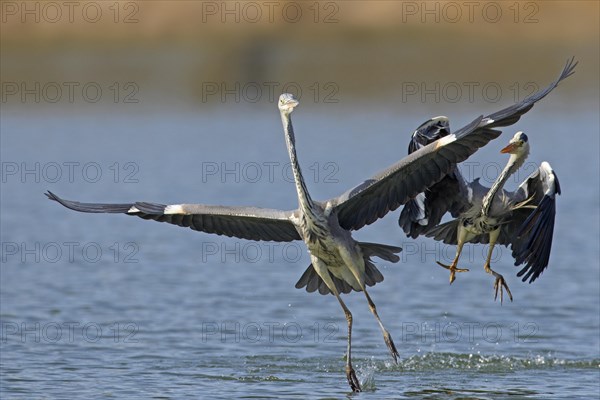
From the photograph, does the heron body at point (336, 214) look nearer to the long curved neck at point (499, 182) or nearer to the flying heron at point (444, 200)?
the flying heron at point (444, 200)

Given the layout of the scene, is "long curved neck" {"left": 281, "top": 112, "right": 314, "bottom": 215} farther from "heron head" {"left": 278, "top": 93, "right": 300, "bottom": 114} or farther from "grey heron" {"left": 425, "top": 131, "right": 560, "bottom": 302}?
"grey heron" {"left": 425, "top": 131, "right": 560, "bottom": 302}

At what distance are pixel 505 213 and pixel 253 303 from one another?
5112 mm

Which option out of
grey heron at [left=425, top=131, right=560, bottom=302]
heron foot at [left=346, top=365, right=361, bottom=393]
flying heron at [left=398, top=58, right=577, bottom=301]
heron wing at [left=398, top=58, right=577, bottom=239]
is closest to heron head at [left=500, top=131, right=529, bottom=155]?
grey heron at [left=425, top=131, right=560, bottom=302]

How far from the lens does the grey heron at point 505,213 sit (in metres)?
10.8

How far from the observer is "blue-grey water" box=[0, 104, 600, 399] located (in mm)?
12266

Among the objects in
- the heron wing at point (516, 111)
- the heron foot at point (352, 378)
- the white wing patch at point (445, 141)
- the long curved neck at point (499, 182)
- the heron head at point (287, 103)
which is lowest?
the heron foot at point (352, 378)

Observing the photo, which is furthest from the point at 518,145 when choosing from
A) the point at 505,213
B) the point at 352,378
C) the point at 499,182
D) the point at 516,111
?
the point at 352,378

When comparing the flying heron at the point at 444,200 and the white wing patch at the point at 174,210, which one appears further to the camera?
the flying heron at the point at 444,200

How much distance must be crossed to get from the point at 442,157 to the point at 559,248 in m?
8.35

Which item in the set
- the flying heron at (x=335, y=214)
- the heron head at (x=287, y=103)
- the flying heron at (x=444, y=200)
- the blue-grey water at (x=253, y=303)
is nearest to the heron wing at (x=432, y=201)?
the flying heron at (x=444, y=200)

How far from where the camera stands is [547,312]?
14859 mm

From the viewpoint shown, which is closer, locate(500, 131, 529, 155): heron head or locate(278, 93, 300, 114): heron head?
locate(278, 93, 300, 114): heron head

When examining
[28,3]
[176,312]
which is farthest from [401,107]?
[176,312]

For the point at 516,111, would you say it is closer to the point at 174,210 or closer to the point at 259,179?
the point at 174,210
